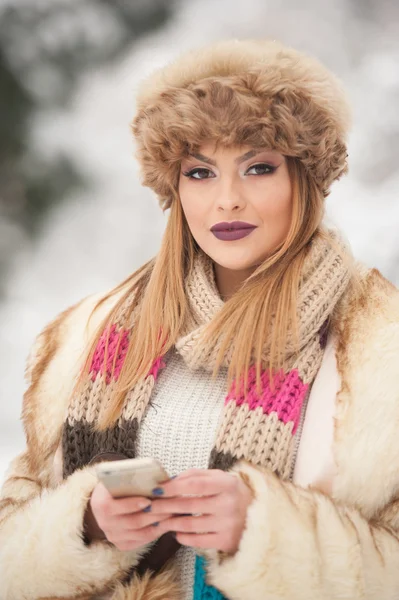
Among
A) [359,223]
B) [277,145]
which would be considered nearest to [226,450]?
[277,145]

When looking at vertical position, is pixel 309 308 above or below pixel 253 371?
above

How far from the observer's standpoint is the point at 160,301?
1.31m

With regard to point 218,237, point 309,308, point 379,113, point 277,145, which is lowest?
point 309,308

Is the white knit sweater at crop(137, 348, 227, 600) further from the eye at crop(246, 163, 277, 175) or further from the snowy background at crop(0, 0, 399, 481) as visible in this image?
the snowy background at crop(0, 0, 399, 481)

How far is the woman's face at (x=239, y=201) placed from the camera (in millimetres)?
1182

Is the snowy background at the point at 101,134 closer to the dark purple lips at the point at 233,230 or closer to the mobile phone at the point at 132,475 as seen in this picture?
the dark purple lips at the point at 233,230

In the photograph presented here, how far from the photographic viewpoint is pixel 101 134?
1.94m

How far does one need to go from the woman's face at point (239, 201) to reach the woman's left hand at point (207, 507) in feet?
1.34

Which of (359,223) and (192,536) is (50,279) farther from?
(192,536)

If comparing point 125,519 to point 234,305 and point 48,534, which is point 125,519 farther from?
point 234,305

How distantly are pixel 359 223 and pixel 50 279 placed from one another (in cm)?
86

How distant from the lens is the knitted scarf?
111 centimetres

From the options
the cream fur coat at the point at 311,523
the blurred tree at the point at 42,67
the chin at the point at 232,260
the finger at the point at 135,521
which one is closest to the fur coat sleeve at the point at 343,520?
the cream fur coat at the point at 311,523

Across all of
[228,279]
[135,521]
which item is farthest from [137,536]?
[228,279]
